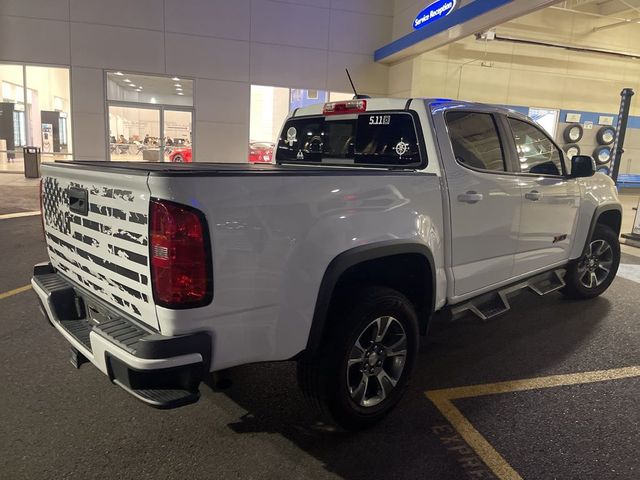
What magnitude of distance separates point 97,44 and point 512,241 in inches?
567

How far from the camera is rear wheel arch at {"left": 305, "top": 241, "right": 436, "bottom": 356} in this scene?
2488 mm

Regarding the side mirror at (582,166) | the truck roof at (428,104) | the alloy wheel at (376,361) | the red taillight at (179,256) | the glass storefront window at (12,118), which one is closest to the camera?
the red taillight at (179,256)

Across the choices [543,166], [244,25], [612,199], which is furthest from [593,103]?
[543,166]

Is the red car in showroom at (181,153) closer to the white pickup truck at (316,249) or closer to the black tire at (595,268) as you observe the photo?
the white pickup truck at (316,249)

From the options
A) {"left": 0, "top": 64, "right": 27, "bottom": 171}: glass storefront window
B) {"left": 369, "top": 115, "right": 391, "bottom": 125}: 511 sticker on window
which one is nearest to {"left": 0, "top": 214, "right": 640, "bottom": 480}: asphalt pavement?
{"left": 369, "top": 115, "right": 391, "bottom": 125}: 511 sticker on window

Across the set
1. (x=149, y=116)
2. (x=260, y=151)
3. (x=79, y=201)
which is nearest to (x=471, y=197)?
(x=79, y=201)

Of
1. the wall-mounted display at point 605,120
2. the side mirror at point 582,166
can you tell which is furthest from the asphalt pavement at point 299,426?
the wall-mounted display at point 605,120

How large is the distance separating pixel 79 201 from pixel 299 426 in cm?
179

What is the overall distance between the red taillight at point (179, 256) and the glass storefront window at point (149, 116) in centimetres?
1439

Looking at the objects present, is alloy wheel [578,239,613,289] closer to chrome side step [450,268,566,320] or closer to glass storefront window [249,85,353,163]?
chrome side step [450,268,566,320]

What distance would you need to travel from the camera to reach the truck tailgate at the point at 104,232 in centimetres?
216

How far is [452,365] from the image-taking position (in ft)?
12.7

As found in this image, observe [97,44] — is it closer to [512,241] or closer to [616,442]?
[512,241]

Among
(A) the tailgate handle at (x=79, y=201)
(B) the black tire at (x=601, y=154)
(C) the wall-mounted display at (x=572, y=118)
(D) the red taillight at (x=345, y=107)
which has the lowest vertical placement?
(A) the tailgate handle at (x=79, y=201)
